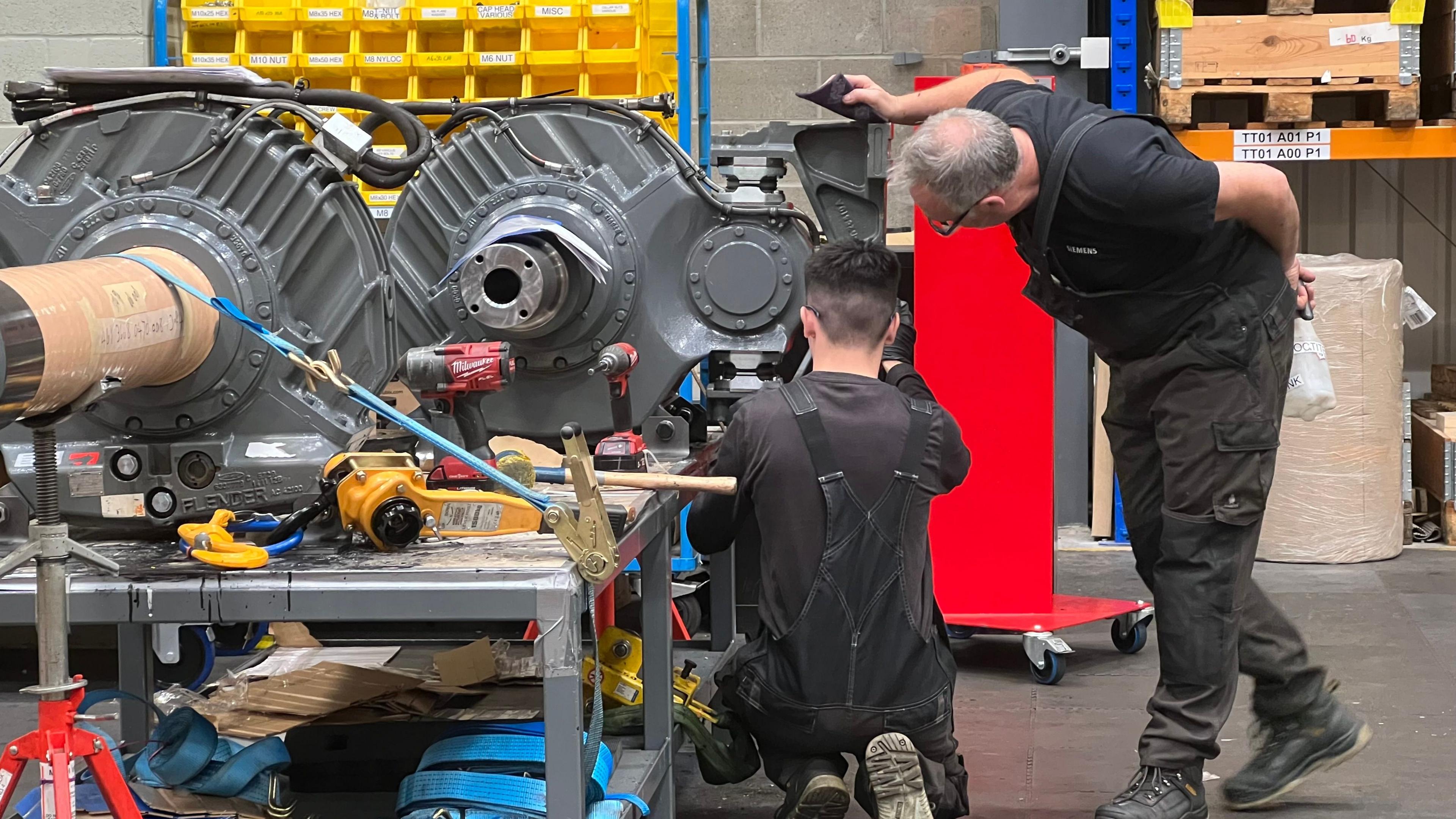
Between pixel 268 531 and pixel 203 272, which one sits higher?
pixel 203 272

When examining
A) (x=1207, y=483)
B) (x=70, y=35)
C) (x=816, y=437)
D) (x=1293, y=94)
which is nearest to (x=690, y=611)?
(x=816, y=437)

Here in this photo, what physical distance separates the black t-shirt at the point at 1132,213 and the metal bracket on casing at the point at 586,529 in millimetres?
1068

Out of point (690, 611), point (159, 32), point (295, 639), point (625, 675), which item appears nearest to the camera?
point (625, 675)

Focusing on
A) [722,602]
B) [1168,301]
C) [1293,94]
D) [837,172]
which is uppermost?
[1293,94]

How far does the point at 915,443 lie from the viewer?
2535 mm

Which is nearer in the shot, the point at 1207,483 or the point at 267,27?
the point at 1207,483

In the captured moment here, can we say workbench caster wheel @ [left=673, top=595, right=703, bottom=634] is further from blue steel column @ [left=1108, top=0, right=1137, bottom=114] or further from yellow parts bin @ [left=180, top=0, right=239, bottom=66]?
blue steel column @ [left=1108, top=0, right=1137, bottom=114]

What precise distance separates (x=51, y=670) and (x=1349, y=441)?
15.2 feet

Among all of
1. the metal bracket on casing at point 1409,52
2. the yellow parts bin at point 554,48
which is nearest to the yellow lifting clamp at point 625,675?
the yellow parts bin at point 554,48

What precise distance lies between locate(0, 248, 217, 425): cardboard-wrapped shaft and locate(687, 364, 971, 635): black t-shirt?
3.09 feet

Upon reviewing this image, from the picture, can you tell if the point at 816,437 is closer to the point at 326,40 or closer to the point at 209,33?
the point at 326,40

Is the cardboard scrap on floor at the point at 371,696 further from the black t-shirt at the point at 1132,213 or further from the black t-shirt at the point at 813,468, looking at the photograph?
the black t-shirt at the point at 1132,213

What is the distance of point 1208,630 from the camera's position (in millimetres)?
2689

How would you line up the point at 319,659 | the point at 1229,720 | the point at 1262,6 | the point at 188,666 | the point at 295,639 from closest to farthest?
the point at 319,659 → the point at 295,639 → the point at 188,666 → the point at 1229,720 → the point at 1262,6
